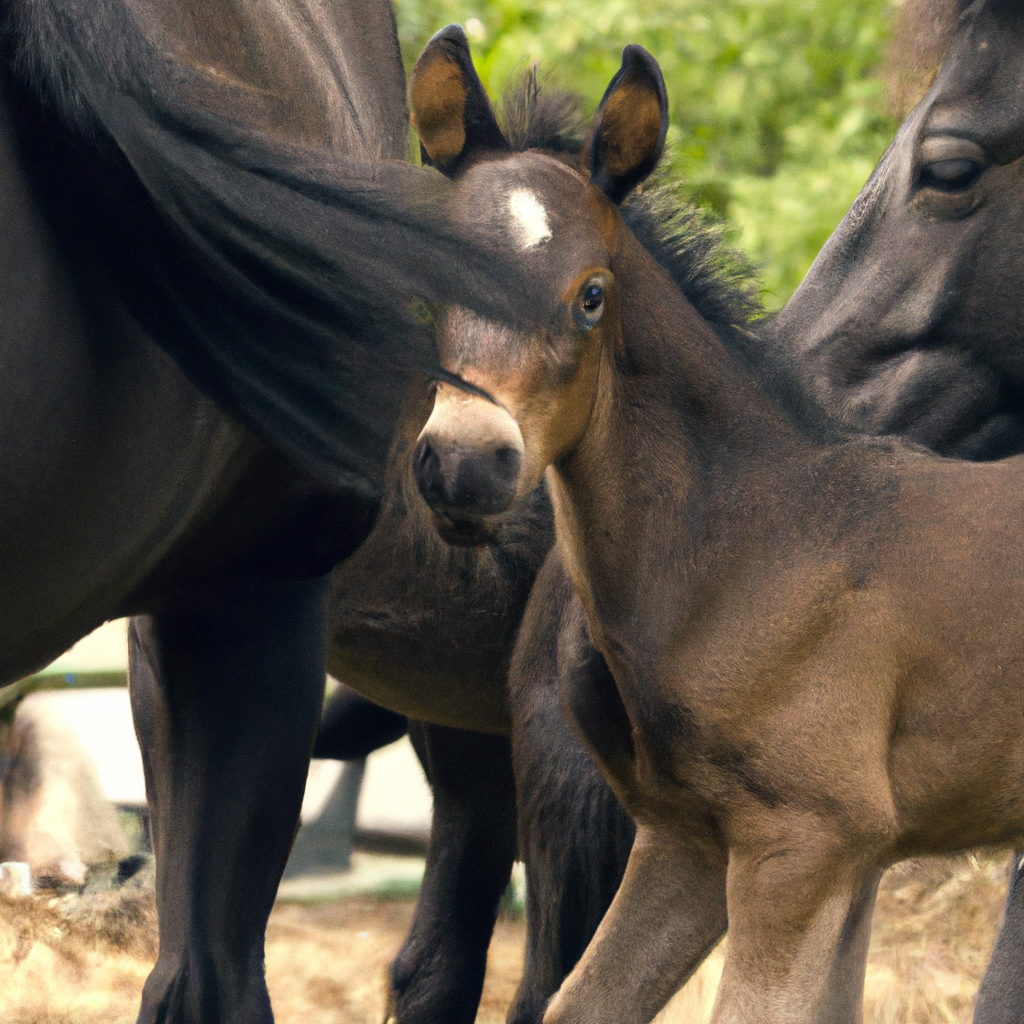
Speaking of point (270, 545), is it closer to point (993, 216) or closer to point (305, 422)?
point (305, 422)

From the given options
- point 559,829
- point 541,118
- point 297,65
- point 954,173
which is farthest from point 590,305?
point 559,829

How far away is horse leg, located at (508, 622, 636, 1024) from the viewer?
290 cm

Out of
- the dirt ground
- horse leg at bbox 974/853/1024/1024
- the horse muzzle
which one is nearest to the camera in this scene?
the horse muzzle

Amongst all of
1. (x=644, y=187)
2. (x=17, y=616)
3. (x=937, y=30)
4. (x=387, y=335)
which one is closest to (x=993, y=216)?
(x=937, y=30)

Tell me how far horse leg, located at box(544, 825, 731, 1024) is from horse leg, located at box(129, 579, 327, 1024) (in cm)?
56

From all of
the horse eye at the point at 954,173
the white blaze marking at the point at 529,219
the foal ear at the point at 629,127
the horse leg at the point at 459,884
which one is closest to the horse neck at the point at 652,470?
the foal ear at the point at 629,127

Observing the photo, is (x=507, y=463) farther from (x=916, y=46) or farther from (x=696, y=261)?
(x=916, y=46)

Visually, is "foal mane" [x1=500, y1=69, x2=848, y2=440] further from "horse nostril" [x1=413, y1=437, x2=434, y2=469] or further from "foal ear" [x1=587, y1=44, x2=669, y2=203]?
"horse nostril" [x1=413, y1=437, x2=434, y2=469]

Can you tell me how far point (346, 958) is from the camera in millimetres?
4520

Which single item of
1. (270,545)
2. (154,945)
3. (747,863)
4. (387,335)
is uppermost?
(387,335)

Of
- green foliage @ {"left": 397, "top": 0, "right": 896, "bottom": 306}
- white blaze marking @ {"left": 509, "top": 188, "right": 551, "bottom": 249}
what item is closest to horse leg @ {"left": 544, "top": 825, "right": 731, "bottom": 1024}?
white blaze marking @ {"left": 509, "top": 188, "right": 551, "bottom": 249}

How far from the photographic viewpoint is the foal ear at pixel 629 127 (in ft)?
6.79

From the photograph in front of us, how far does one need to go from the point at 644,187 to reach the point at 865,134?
5.16 m

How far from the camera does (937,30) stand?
2885 mm
